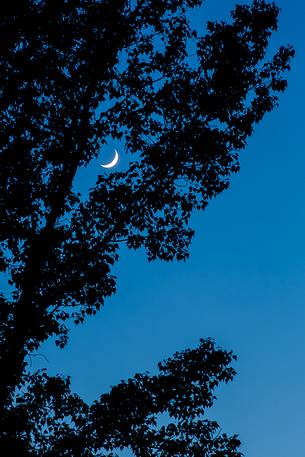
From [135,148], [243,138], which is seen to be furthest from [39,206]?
[243,138]

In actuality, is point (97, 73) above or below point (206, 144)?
above

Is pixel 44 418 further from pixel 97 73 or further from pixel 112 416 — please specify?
pixel 97 73

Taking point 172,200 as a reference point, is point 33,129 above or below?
above

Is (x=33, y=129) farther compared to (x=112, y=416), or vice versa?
(x=33, y=129)

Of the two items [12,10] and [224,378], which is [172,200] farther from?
[12,10]

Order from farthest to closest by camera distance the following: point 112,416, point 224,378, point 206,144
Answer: point 206,144 < point 224,378 < point 112,416

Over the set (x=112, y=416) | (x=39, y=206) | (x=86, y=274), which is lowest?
(x=112, y=416)

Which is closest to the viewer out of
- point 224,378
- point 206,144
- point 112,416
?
point 112,416

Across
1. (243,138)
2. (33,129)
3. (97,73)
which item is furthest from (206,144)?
(33,129)

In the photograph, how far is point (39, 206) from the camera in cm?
1297

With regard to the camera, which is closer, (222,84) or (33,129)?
(33,129)

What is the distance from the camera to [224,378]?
12.5 m

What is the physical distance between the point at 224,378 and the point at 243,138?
21.3 ft

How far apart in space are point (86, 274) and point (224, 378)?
4.14m
